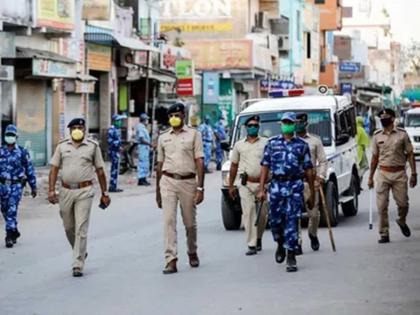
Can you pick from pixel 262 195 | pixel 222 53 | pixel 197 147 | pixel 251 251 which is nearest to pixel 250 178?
pixel 251 251

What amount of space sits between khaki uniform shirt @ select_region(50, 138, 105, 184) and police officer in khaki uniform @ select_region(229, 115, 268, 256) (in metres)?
2.10

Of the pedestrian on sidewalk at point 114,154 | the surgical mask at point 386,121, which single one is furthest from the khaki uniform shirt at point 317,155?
the pedestrian on sidewalk at point 114,154

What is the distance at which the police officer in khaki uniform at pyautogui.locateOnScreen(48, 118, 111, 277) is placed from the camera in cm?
1328

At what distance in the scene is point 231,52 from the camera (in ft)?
186

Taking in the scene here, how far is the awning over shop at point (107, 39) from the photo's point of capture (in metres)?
37.5

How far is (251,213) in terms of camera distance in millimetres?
14875

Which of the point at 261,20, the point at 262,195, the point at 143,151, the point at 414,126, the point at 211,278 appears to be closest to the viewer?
the point at 211,278

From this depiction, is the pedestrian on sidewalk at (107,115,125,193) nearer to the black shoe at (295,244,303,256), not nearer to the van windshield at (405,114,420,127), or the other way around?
the black shoe at (295,244,303,256)

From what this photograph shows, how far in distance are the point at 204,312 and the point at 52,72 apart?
22.6m

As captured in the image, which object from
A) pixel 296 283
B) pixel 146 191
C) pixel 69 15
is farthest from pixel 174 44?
pixel 296 283

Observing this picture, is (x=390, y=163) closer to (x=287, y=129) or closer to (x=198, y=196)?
(x=287, y=129)

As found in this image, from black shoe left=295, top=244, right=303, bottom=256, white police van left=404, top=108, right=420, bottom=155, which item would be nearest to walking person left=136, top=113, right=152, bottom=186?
black shoe left=295, top=244, right=303, bottom=256

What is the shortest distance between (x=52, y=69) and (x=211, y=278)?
2039cm

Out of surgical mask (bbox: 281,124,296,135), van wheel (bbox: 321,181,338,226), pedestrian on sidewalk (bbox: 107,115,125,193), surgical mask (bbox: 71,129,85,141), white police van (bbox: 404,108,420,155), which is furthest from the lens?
white police van (bbox: 404,108,420,155)
